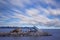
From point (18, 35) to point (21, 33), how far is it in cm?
39

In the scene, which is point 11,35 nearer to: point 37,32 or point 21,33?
point 21,33

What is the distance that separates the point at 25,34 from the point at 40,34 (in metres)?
1.70

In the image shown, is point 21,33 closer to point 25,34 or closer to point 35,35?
point 25,34

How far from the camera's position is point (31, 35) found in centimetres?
1770

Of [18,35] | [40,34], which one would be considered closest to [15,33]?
[18,35]

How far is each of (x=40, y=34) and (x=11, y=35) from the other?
3.17 meters

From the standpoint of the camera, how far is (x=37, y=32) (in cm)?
1759

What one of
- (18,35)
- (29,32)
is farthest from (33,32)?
(18,35)

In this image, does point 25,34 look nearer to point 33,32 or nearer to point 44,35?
point 33,32

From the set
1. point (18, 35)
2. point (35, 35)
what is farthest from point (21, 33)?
point (35, 35)

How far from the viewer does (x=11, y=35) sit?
17.0m

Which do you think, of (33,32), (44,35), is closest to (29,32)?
(33,32)

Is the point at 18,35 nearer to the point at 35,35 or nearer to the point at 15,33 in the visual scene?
the point at 15,33

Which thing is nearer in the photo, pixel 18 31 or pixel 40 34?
pixel 18 31
